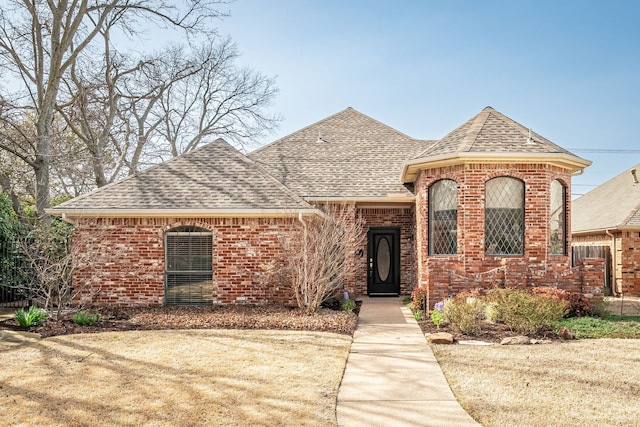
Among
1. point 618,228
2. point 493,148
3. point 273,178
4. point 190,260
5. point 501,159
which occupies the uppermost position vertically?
point 493,148

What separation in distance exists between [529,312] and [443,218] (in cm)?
356

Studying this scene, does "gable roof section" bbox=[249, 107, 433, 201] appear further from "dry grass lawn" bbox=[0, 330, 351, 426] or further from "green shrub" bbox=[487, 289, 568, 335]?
"dry grass lawn" bbox=[0, 330, 351, 426]

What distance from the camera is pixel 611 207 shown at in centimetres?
1981

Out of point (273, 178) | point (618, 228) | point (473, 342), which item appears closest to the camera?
point (473, 342)

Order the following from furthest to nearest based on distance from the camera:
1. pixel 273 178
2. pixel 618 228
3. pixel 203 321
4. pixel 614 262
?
pixel 614 262 < pixel 618 228 < pixel 273 178 < pixel 203 321

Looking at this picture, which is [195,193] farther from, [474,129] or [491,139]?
[491,139]

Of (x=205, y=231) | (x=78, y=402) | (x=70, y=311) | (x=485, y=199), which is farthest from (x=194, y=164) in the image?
(x=78, y=402)

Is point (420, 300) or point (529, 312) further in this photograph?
point (420, 300)

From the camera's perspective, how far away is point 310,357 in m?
7.62

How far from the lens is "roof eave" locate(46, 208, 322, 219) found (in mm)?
12086

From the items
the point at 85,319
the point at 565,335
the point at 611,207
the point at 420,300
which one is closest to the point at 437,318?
the point at 420,300

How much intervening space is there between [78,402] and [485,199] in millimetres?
9500

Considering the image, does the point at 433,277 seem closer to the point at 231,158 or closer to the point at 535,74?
the point at 231,158

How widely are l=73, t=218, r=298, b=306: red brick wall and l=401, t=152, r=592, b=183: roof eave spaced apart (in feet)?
12.0
